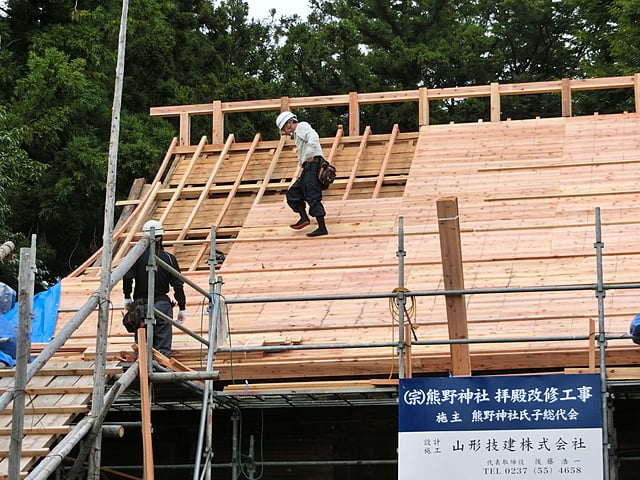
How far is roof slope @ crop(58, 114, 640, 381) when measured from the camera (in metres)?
10.5

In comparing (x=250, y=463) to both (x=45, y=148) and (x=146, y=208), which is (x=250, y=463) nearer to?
(x=146, y=208)

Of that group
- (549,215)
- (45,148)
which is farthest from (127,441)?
(45,148)

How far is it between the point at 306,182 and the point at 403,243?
116 inches

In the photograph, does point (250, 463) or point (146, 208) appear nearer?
point (250, 463)

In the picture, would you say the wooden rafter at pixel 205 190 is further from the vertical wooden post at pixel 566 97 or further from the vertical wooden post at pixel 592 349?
the vertical wooden post at pixel 592 349

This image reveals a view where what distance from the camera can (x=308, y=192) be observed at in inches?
521

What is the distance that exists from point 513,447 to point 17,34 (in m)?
17.6

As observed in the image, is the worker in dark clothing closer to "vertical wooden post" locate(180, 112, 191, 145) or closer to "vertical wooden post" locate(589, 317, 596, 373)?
"vertical wooden post" locate(589, 317, 596, 373)

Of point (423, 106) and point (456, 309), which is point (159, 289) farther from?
point (423, 106)

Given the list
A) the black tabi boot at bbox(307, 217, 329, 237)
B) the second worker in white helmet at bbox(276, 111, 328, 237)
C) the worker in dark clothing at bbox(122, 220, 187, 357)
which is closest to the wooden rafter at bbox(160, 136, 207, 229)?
the second worker in white helmet at bbox(276, 111, 328, 237)

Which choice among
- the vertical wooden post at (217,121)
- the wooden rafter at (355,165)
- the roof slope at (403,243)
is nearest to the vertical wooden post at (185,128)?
the roof slope at (403,243)

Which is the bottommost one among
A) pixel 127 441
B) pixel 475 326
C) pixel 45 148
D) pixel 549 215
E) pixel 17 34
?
pixel 127 441

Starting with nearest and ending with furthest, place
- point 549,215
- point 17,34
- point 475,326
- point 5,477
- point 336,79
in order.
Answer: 1. point 5,477
2. point 475,326
3. point 549,215
4. point 17,34
5. point 336,79

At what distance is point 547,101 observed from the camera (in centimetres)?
2947
